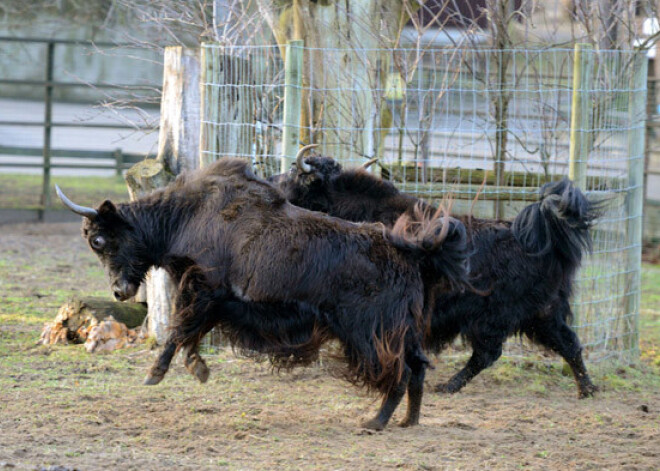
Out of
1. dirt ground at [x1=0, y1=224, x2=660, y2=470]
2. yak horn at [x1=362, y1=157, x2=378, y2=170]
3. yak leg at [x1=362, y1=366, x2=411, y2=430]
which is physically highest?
yak horn at [x1=362, y1=157, x2=378, y2=170]

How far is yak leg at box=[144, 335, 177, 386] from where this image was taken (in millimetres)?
5188

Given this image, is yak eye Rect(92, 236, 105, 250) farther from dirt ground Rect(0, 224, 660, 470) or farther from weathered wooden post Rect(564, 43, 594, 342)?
weathered wooden post Rect(564, 43, 594, 342)

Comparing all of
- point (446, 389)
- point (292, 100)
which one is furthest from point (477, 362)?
point (292, 100)

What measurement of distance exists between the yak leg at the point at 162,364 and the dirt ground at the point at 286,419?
0.84ft

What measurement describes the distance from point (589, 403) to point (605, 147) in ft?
7.25

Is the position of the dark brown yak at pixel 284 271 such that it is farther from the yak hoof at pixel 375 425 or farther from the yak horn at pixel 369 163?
the yak horn at pixel 369 163

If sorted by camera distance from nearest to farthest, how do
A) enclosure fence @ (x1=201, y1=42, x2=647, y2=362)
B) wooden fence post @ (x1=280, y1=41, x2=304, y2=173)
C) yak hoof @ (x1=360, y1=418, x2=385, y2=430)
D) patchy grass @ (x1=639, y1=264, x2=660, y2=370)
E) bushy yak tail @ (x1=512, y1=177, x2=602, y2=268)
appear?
yak hoof @ (x1=360, y1=418, x2=385, y2=430), bushy yak tail @ (x1=512, y1=177, x2=602, y2=268), wooden fence post @ (x1=280, y1=41, x2=304, y2=173), enclosure fence @ (x1=201, y1=42, x2=647, y2=362), patchy grass @ (x1=639, y1=264, x2=660, y2=370)

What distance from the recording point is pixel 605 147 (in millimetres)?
7289

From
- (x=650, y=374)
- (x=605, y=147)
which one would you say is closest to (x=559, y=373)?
(x=650, y=374)

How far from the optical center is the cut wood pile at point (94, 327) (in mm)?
7102

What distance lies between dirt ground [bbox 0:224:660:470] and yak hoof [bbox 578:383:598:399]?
6 cm

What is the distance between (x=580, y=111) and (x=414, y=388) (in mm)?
2787

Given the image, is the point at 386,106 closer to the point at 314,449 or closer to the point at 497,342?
the point at 497,342

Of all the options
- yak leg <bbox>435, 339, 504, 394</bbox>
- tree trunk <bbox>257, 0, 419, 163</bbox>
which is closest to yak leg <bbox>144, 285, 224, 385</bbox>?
yak leg <bbox>435, 339, 504, 394</bbox>
